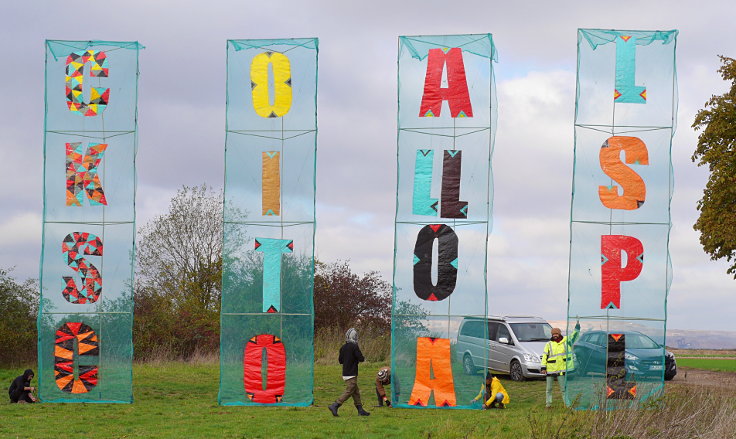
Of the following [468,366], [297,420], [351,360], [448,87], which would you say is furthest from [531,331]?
[297,420]

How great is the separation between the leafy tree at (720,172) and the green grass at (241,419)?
44.1 ft

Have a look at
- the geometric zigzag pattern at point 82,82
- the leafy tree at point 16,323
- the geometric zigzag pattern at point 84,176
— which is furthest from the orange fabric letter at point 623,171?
the leafy tree at point 16,323

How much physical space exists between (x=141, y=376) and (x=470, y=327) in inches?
408

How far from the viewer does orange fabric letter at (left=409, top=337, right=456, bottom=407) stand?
1603 cm

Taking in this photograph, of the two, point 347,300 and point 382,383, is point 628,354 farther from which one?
point 347,300

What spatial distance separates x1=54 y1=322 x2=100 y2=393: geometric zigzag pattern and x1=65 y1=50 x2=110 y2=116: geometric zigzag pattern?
175 inches

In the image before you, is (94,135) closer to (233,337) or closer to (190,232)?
(233,337)

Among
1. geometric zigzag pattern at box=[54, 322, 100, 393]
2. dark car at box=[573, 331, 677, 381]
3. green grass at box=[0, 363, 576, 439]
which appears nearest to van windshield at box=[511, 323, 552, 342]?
green grass at box=[0, 363, 576, 439]

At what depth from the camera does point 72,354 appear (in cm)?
1714

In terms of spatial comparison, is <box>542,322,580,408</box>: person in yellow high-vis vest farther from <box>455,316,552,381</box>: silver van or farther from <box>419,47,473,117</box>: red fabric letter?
<box>419,47,473,117</box>: red fabric letter

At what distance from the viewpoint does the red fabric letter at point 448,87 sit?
645 inches

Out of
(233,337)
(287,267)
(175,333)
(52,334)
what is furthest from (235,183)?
(175,333)

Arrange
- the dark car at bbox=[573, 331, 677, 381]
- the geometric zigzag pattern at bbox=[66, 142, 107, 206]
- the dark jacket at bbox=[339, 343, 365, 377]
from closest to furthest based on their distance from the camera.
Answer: the dark jacket at bbox=[339, 343, 365, 377]
the dark car at bbox=[573, 331, 677, 381]
the geometric zigzag pattern at bbox=[66, 142, 107, 206]

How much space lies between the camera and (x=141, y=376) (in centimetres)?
2234
